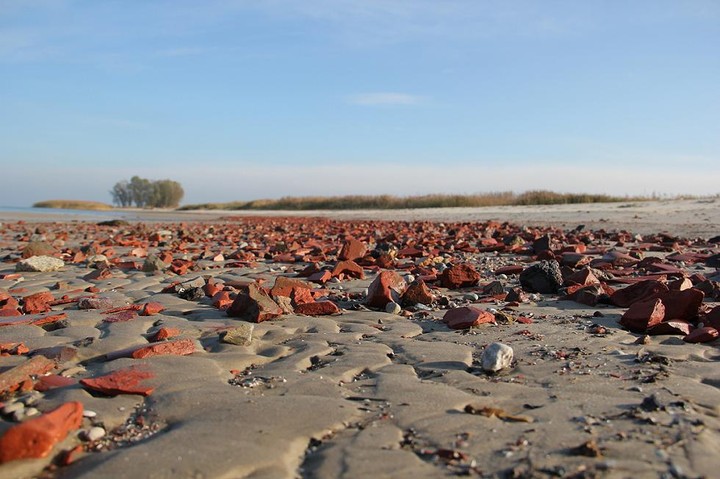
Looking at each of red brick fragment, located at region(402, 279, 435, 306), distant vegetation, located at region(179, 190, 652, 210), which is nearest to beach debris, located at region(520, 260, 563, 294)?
red brick fragment, located at region(402, 279, 435, 306)

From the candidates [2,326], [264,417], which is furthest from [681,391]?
[2,326]

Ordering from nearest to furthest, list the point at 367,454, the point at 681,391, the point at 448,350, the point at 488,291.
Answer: the point at 367,454 < the point at 681,391 < the point at 448,350 < the point at 488,291

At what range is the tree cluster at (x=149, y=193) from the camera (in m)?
68.6

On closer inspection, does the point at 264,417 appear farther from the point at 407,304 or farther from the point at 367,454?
the point at 407,304

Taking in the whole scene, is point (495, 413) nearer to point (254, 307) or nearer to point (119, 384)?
point (119, 384)

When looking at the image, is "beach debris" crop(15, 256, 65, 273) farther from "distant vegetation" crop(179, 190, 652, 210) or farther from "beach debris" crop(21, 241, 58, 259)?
"distant vegetation" crop(179, 190, 652, 210)

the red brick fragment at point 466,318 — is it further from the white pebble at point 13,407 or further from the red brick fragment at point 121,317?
the white pebble at point 13,407

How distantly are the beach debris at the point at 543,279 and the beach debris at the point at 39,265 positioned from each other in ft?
14.3

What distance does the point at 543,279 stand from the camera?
12.6 feet

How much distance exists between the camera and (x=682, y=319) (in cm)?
275

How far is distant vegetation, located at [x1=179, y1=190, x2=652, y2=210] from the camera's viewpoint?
77.9ft

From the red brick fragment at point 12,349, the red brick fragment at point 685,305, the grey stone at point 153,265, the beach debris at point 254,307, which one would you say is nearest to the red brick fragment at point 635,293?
the red brick fragment at point 685,305

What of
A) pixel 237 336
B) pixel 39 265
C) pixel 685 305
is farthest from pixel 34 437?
pixel 39 265

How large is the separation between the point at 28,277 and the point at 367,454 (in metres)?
4.72
